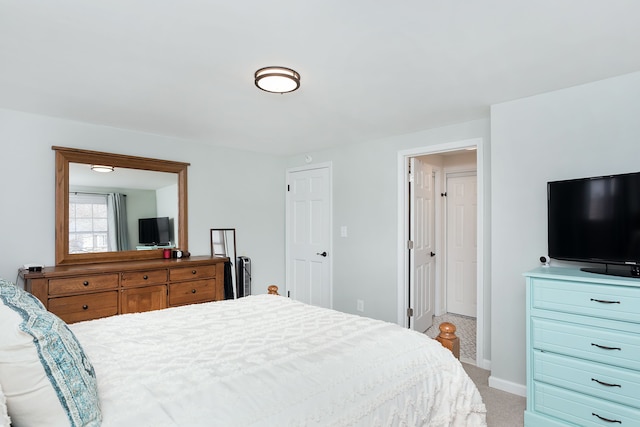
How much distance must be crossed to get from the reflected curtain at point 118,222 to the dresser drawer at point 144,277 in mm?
560

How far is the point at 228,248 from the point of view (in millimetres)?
4535

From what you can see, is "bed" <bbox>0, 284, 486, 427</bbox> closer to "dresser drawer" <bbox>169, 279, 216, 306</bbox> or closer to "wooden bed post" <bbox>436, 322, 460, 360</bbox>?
"wooden bed post" <bbox>436, 322, 460, 360</bbox>

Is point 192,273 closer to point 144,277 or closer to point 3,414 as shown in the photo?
point 144,277

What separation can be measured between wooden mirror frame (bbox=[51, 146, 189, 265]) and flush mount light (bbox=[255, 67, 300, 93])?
2160mm

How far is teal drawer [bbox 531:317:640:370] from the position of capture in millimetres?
1950

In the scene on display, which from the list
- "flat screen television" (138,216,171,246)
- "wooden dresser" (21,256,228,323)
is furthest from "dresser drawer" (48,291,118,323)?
"flat screen television" (138,216,171,246)

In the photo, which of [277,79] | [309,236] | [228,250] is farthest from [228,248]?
[277,79]

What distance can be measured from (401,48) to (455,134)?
68.3 inches

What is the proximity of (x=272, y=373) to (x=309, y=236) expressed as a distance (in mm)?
3546

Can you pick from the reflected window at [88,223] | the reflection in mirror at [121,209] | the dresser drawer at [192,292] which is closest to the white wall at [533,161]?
the dresser drawer at [192,292]

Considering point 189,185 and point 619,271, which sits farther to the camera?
point 189,185

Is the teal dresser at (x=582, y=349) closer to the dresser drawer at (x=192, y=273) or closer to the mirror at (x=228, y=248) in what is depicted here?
the dresser drawer at (x=192, y=273)

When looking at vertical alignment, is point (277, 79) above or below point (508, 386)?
above

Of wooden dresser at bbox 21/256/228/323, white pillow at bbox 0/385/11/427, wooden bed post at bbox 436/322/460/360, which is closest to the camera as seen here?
white pillow at bbox 0/385/11/427
